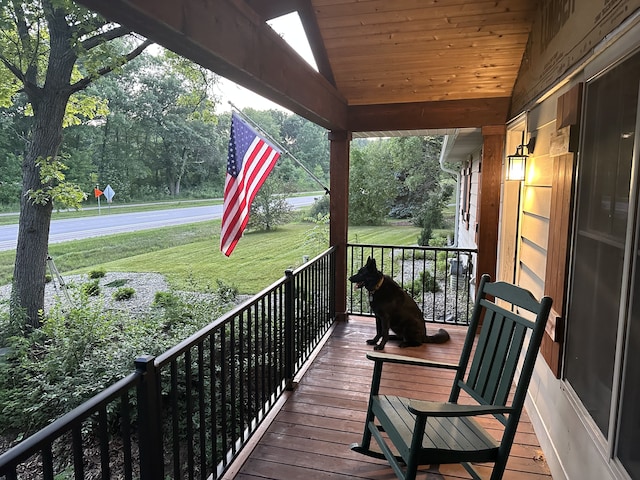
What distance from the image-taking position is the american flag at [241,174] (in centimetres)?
364

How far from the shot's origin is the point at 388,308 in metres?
3.62

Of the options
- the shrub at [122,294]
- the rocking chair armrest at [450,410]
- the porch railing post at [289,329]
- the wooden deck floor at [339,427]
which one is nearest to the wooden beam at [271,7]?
the porch railing post at [289,329]

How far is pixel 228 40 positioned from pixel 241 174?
2030 mm

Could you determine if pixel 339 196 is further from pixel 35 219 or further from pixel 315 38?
pixel 35 219

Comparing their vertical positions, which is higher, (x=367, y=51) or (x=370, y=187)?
(x=367, y=51)

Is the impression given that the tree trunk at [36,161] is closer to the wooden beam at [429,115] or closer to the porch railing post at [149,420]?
the wooden beam at [429,115]

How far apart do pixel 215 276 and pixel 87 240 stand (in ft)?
18.4

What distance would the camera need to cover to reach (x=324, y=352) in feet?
12.1

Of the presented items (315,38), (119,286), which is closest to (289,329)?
(315,38)

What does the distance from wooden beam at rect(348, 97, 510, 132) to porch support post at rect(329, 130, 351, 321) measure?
194 mm

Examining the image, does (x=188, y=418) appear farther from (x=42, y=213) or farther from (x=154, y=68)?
(x=154, y=68)

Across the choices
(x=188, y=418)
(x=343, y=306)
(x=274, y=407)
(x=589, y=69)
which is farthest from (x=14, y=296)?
(x=589, y=69)

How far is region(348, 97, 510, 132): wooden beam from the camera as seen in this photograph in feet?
12.6

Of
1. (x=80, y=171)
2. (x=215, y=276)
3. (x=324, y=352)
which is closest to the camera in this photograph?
(x=324, y=352)
